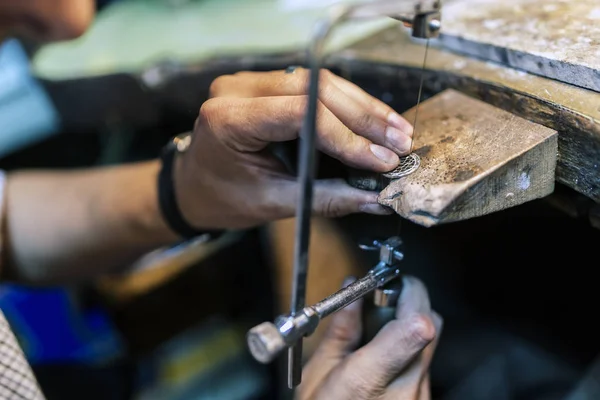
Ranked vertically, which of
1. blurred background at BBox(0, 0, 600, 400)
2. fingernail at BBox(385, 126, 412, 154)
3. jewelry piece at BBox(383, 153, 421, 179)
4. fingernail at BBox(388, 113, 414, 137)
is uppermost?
fingernail at BBox(388, 113, 414, 137)

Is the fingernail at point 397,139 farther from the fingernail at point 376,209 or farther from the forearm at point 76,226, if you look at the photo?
the forearm at point 76,226

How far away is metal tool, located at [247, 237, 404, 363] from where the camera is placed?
42 centimetres

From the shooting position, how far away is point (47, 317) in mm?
1291

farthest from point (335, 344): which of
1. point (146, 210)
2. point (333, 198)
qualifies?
point (146, 210)

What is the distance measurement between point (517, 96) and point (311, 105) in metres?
0.30

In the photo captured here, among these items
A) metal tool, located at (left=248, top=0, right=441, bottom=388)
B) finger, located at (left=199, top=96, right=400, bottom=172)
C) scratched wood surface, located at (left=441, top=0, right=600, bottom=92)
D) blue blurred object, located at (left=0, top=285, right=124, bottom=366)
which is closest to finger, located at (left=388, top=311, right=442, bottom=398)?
metal tool, located at (left=248, top=0, right=441, bottom=388)

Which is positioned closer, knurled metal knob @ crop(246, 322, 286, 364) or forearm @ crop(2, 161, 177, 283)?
knurled metal knob @ crop(246, 322, 286, 364)

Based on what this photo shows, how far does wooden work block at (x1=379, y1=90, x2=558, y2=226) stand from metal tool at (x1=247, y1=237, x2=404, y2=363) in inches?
3.0

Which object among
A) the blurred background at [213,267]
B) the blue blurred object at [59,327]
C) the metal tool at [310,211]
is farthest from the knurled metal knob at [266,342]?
the blue blurred object at [59,327]

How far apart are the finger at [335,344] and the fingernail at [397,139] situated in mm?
186

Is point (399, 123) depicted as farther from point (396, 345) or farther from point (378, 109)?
point (396, 345)

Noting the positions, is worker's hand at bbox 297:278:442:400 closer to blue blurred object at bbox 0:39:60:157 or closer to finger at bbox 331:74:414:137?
finger at bbox 331:74:414:137

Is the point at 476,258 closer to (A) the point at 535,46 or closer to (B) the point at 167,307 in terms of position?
(A) the point at 535,46

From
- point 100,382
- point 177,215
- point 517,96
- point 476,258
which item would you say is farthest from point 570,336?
point 100,382
